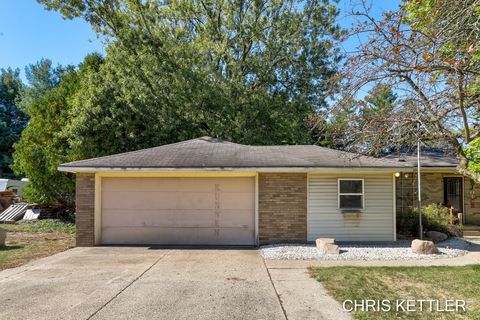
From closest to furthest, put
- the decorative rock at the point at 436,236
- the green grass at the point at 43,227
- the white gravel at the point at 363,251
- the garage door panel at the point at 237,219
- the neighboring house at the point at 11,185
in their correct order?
the white gravel at the point at 363,251 → the garage door panel at the point at 237,219 → the decorative rock at the point at 436,236 → the green grass at the point at 43,227 → the neighboring house at the point at 11,185

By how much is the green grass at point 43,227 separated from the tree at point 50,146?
114cm

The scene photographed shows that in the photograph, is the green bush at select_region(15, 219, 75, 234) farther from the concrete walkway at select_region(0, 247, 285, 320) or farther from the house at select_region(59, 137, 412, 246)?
the concrete walkway at select_region(0, 247, 285, 320)

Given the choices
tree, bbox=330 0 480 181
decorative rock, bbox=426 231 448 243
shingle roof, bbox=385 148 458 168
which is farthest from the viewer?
shingle roof, bbox=385 148 458 168

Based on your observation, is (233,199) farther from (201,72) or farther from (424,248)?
(201,72)

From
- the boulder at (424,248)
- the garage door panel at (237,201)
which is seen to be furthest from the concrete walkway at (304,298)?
the garage door panel at (237,201)

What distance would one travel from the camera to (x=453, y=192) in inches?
628

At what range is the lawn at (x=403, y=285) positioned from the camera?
211 inches

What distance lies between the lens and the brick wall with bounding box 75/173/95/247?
1134cm

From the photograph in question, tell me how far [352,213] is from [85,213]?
8.20 meters

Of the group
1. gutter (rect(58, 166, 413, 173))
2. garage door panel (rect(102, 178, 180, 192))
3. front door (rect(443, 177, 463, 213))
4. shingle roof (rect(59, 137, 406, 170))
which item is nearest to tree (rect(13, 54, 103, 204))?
garage door panel (rect(102, 178, 180, 192))

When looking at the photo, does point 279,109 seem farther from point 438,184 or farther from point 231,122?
point 438,184

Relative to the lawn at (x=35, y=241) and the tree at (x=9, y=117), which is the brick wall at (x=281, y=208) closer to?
the lawn at (x=35, y=241)

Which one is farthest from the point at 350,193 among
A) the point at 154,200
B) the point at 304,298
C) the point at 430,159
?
the point at 430,159

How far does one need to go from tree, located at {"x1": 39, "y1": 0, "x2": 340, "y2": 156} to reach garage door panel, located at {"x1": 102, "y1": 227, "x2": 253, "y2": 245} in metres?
7.07
